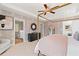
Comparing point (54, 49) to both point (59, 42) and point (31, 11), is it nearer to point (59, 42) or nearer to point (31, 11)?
point (59, 42)

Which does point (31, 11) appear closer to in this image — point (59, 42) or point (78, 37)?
point (59, 42)

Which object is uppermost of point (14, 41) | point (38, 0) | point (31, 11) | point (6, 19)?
point (38, 0)

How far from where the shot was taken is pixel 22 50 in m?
1.35

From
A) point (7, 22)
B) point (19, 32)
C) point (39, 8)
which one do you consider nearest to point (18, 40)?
point (19, 32)

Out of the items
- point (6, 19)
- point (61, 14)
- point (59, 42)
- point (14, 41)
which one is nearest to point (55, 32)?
point (59, 42)

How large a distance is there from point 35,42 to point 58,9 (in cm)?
50

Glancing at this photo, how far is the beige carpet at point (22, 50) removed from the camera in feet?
4.39

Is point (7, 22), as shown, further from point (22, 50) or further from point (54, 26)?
point (54, 26)

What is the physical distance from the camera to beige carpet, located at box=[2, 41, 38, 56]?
1337 millimetres

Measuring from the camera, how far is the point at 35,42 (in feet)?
4.52

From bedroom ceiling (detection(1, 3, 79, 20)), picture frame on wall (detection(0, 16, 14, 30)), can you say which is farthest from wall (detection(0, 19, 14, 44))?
bedroom ceiling (detection(1, 3, 79, 20))

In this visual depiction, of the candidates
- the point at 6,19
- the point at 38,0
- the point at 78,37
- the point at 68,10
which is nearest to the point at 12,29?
the point at 6,19

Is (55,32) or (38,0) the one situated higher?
(38,0)

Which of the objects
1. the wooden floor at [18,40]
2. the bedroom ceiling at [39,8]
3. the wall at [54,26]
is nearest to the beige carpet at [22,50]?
the wooden floor at [18,40]
